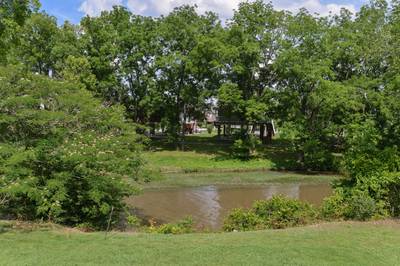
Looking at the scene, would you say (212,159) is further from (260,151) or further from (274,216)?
(274,216)

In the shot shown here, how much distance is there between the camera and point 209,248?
7.80 metres

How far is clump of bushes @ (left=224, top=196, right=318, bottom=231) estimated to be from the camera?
37.2 feet

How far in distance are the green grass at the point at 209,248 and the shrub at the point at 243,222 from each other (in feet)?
5.78

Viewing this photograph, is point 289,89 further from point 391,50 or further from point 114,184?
point 114,184

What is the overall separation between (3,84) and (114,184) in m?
4.15

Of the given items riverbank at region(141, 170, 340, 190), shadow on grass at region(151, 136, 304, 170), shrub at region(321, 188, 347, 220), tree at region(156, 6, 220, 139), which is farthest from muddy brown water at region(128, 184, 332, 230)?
tree at region(156, 6, 220, 139)

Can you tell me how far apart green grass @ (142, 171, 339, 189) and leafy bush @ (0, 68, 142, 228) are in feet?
34.7

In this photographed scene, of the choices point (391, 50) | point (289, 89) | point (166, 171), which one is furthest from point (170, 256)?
point (289, 89)

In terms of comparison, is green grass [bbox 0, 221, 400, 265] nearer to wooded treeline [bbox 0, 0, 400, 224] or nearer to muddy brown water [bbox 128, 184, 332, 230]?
muddy brown water [bbox 128, 184, 332, 230]

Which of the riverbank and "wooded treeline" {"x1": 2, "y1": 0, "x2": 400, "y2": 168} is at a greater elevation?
"wooded treeline" {"x1": 2, "y1": 0, "x2": 400, "y2": 168}

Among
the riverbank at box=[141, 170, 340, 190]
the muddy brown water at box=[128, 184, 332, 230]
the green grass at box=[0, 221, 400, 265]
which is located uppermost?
the green grass at box=[0, 221, 400, 265]

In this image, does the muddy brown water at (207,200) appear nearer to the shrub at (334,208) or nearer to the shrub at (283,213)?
the shrub at (283,213)

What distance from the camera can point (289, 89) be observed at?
1296 inches

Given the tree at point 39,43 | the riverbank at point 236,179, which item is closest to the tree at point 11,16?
the riverbank at point 236,179
